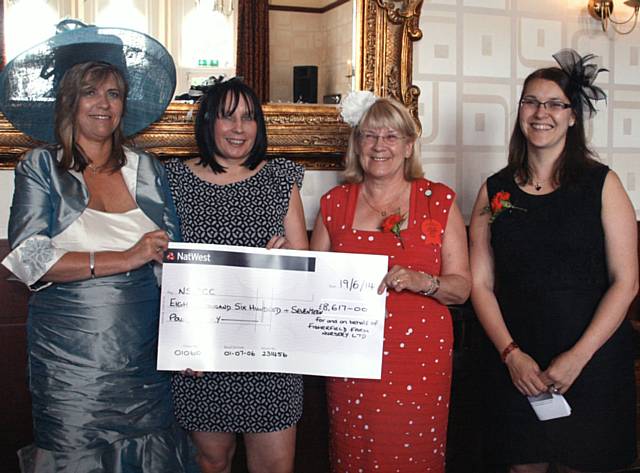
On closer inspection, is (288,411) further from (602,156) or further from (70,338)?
(602,156)

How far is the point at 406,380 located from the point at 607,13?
192 cm

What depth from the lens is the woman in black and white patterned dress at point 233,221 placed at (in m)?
2.22

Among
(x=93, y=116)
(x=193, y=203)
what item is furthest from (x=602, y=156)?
(x=93, y=116)

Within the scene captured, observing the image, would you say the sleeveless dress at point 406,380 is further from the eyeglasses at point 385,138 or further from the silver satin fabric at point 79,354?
the silver satin fabric at point 79,354

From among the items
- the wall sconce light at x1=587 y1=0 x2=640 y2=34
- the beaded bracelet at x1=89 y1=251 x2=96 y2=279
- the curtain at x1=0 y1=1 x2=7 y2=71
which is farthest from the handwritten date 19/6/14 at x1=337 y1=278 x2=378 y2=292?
the wall sconce light at x1=587 y1=0 x2=640 y2=34

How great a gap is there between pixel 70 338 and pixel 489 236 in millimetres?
1271

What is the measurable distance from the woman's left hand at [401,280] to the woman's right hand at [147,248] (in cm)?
62

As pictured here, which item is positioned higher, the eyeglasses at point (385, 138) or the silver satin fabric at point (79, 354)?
the eyeglasses at point (385, 138)

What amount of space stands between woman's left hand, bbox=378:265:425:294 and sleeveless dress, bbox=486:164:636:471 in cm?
31

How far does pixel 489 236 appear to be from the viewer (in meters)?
2.39

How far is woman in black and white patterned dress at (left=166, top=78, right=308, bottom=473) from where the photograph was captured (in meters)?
2.22

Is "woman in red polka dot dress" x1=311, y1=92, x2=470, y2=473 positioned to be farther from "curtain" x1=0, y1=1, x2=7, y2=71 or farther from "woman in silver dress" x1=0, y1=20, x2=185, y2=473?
"curtain" x1=0, y1=1, x2=7, y2=71

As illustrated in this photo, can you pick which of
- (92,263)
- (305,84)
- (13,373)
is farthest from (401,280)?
(13,373)

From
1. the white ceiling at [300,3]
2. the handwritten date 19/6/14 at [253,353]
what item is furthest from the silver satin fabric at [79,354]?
the white ceiling at [300,3]
